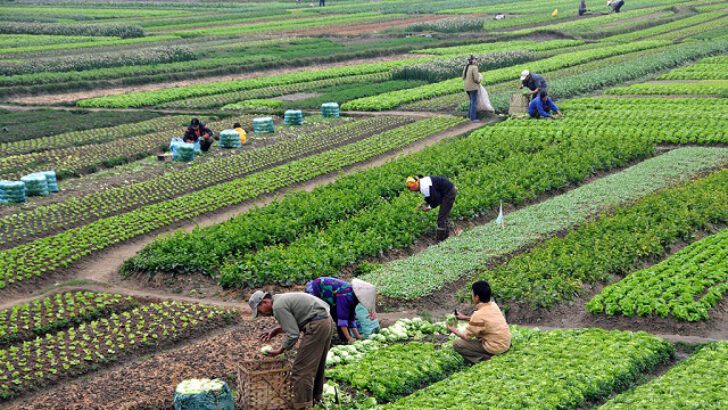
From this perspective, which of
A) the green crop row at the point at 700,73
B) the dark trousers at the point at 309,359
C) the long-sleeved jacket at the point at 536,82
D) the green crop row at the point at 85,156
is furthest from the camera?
the green crop row at the point at 700,73

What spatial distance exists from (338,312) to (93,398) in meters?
3.66

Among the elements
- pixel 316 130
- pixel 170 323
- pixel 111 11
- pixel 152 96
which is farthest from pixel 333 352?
pixel 111 11

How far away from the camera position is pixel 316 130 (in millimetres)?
36281

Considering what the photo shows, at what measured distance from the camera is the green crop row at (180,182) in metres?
24.2

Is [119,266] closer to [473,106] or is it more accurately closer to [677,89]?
[473,106]

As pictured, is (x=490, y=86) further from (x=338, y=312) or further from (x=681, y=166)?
(x=338, y=312)

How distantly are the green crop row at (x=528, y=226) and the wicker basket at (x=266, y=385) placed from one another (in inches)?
200

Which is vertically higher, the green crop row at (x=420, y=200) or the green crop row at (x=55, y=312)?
the green crop row at (x=420, y=200)

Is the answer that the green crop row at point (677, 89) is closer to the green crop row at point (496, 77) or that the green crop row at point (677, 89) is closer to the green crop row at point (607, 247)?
the green crop row at point (496, 77)

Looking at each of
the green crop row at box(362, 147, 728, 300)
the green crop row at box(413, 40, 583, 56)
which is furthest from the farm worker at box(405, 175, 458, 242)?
the green crop row at box(413, 40, 583, 56)

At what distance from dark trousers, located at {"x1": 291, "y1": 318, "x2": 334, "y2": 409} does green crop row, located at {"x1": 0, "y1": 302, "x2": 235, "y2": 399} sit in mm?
4094

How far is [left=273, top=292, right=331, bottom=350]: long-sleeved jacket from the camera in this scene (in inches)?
507

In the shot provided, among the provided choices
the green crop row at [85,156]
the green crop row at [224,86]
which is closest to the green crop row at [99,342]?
the green crop row at [85,156]

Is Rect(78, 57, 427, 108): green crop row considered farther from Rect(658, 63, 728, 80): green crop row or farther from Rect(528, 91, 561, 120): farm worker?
Rect(528, 91, 561, 120): farm worker
